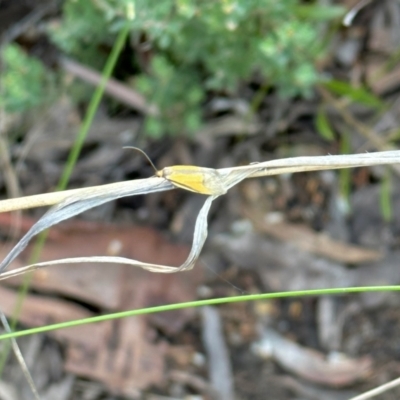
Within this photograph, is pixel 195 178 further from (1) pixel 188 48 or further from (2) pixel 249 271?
(2) pixel 249 271

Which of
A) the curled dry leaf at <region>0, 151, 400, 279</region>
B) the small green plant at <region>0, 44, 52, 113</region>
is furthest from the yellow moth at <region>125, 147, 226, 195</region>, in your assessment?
the small green plant at <region>0, 44, 52, 113</region>

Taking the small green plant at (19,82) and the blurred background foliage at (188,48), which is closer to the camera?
the blurred background foliage at (188,48)

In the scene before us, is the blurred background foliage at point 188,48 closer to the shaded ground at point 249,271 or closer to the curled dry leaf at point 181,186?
the shaded ground at point 249,271

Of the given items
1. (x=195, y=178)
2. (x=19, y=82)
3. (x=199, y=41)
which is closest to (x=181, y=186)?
(x=195, y=178)

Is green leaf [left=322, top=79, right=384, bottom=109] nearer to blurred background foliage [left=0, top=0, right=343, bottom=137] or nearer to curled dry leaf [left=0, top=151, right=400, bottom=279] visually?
blurred background foliage [left=0, top=0, right=343, bottom=137]

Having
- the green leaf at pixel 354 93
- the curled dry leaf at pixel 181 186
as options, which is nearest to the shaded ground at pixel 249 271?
the green leaf at pixel 354 93

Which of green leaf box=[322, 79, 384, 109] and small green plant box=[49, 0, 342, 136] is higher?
small green plant box=[49, 0, 342, 136]

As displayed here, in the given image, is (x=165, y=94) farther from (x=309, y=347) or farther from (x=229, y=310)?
(x=309, y=347)
